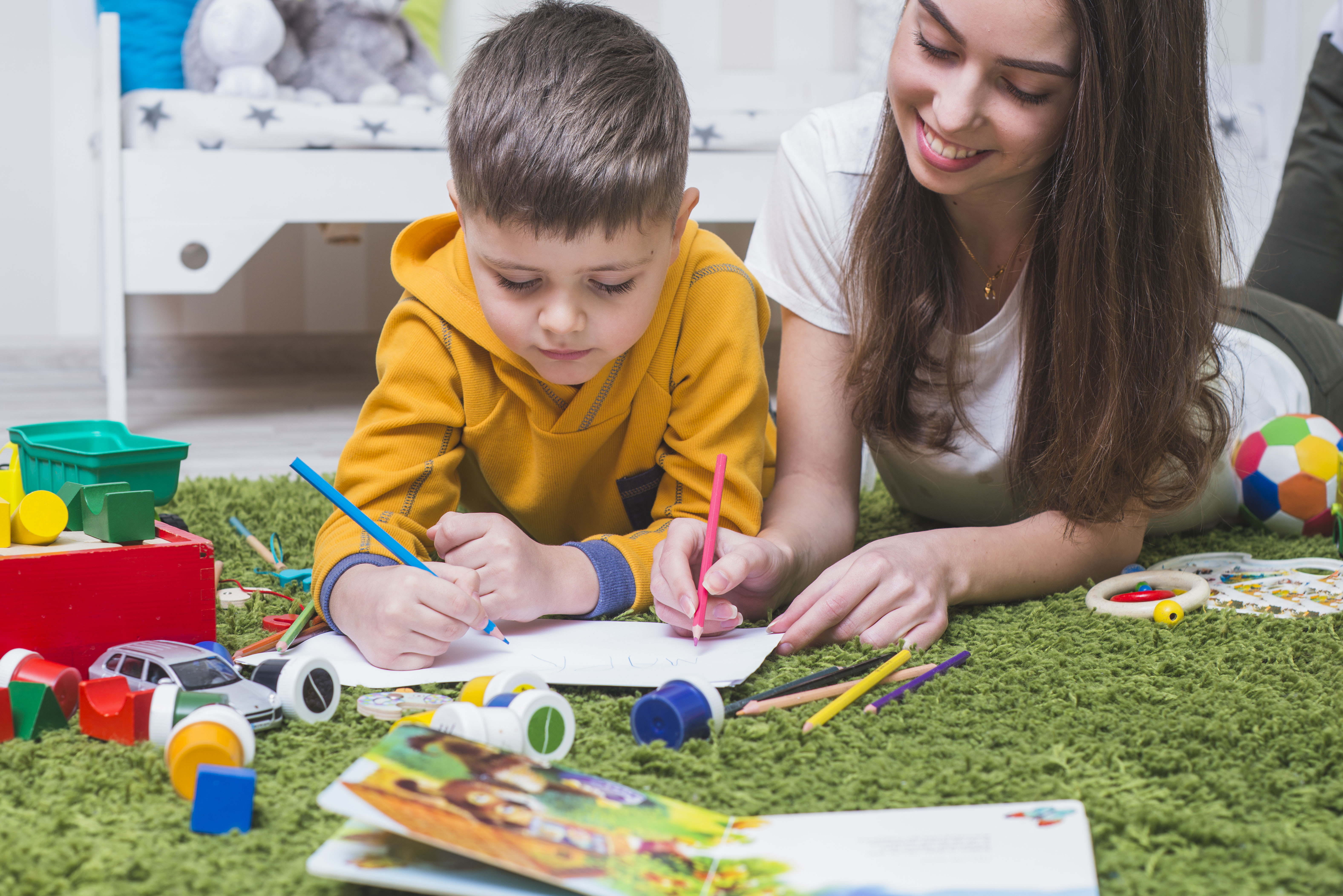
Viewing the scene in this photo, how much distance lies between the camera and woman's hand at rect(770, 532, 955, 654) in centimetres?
77

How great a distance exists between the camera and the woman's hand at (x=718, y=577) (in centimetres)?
76

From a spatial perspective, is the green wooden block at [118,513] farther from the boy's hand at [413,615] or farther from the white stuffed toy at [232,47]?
the white stuffed toy at [232,47]

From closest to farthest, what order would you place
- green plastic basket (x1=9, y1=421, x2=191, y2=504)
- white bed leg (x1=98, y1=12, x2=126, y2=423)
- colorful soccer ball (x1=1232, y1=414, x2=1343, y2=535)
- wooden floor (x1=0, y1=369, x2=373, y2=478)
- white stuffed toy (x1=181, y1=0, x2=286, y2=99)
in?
green plastic basket (x1=9, y1=421, x2=191, y2=504) < colorful soccer ball (x1=1232, y1=414, x2=1343, y2=535) < wooden floor (x1=0, y1=369, x2=373, y2=478) < white bed leg (x1=98, y1=12, x2=126, y2=423) < white stuffed toy (x1=181, y1=0, x2=286, y2=99)

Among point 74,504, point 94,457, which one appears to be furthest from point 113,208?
point 74,504

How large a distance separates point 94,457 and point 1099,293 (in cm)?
78

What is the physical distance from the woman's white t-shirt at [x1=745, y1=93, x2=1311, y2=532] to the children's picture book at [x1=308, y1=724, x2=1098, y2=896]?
56cm

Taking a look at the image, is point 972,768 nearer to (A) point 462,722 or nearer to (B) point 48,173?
(A) point 462,722

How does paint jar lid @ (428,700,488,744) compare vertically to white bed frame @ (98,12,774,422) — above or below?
below

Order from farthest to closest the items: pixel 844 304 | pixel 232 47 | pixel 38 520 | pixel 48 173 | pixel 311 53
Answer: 1. pixel 48 173
2. pixel 311 53
3. pixel 232 47
4. pixel 844 304
5. pixel 38 520

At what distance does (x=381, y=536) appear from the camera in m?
0.75

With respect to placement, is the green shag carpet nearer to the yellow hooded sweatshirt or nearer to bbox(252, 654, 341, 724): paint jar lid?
bbox(252, 654, 341, 724): paint jar lid

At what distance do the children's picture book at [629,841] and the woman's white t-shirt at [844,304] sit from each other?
56 cm

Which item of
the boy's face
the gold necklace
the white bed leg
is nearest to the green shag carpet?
the boy's face

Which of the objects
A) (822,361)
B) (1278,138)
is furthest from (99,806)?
(1278,138)
